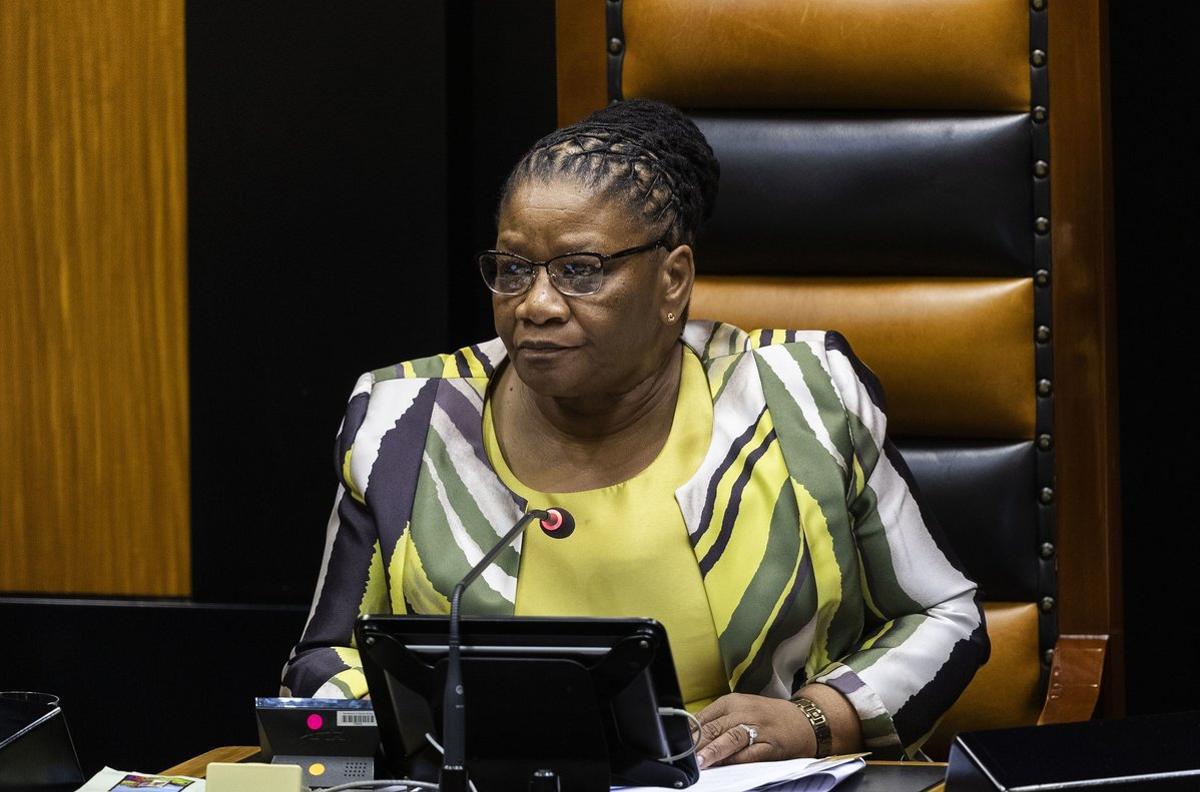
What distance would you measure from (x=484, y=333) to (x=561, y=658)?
147cm

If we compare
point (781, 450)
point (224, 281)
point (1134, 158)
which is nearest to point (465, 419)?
point (781, 450)

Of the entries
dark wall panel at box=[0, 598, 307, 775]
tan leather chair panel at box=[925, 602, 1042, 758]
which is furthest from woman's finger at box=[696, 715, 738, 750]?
dark wall panel at box=[0, 598, 307, 775]

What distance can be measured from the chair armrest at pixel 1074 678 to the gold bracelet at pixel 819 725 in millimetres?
455

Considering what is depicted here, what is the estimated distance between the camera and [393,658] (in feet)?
4.56

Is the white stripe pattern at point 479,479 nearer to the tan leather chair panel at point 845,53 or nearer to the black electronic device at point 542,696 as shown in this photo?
the black electronic device at point 542,696

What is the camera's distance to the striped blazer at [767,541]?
1881 mm

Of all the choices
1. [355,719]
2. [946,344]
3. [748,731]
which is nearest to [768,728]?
[748,731]

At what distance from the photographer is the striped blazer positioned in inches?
74.0

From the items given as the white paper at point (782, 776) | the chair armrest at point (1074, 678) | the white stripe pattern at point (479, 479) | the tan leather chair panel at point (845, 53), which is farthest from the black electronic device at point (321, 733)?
the tan leather chair panel at point (845, 53)

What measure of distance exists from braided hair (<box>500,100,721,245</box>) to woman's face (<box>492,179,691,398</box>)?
0.07 ft

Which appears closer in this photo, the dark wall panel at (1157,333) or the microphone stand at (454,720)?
the microphone stand at (454,720)

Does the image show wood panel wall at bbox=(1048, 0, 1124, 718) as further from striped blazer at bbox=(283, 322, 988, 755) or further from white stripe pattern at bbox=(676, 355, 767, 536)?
white stripe pattern at bbox=(676, 355, 767, 536)

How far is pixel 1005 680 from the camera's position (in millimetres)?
2338

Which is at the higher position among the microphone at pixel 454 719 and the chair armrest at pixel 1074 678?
the microphone at pixel 454 719
